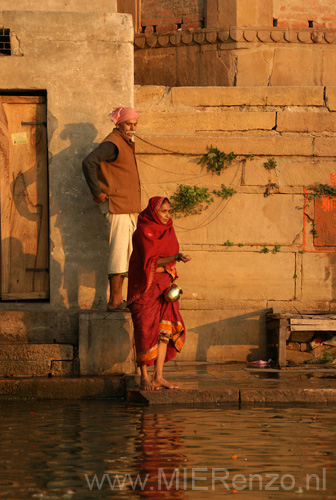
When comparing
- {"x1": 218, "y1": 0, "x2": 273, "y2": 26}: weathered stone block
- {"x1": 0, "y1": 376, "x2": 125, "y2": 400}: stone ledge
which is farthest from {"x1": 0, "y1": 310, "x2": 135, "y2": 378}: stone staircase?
{"x1": 218, "y1": 0, "x2": 273, "y2": 26}: weathered stone block

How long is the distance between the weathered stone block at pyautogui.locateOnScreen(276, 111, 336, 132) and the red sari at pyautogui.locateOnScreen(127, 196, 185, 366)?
3.25 meters

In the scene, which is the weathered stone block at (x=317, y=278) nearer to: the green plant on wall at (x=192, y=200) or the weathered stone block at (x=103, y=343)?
the green plant on wall at (x=192, y=200)

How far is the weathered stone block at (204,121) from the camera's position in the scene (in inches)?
435

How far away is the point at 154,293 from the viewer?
8273mm

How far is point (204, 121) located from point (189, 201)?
1.00 m

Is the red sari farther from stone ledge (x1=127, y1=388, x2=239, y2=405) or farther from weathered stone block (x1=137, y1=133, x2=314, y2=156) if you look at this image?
weathered stone block (x1=137, y1=133, x2=314, y2=156)

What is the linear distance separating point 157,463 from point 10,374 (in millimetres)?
4042

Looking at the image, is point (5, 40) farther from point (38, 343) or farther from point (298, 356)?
point (298, 356)

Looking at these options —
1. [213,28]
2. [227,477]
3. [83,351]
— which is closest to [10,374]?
[83,351]

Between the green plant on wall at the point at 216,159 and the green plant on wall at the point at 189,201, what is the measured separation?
0.95 feet

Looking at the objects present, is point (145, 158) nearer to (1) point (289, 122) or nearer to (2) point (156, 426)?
(1) point (289, 122)

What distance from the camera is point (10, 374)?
9016mm

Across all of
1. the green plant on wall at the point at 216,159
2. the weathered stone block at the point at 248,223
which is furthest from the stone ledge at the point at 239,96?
the weathered stone block at the point at 248,223

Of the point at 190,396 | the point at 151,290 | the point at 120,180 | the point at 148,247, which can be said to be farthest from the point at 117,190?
the point at 190,396
